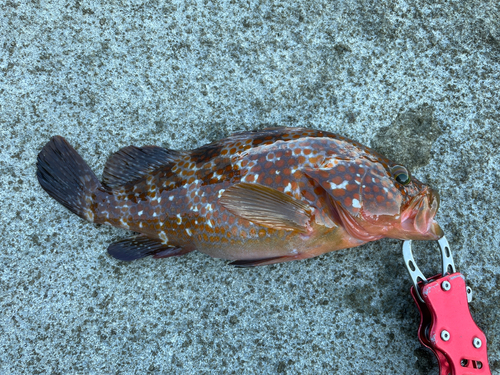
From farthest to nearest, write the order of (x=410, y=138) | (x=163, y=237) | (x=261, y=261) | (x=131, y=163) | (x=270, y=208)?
1. (x=410, y=138)
2. (x=131, y=163)
3. (x=163, y=237)
4. (x=261, y=261)
5. (x=270, y=208)

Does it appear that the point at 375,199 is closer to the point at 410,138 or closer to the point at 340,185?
the point at 340,185

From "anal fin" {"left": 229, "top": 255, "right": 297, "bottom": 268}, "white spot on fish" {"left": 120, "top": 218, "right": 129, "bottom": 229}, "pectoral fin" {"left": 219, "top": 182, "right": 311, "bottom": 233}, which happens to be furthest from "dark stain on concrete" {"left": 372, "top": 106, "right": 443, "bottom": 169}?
"white spot on fish" {"left": 120, "top": 218, "right": 129, "bottom": 229}

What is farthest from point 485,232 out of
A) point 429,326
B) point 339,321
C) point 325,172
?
point 325,172

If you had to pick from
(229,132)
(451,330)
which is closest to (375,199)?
(451,330)

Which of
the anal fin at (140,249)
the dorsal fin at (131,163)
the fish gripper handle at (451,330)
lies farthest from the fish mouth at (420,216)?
the dorsal fin at (131,163)

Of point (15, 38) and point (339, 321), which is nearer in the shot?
point (339, 321)

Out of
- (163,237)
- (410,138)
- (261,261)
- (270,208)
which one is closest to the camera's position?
(270,208)

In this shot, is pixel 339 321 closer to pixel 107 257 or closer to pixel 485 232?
pixel 485 232
